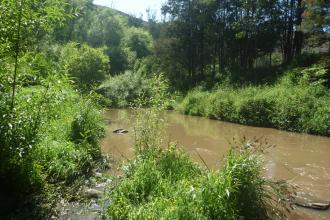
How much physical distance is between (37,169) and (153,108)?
7.90 feet

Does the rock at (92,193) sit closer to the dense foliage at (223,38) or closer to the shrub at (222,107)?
the shrub at (222,107)

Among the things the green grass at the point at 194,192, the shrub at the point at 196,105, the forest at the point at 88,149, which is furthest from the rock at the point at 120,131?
the shrub at the point at 196,105

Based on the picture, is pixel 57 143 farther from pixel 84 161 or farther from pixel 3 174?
pixel 3 174

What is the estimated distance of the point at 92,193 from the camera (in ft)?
22.5

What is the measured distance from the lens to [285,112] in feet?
61.2

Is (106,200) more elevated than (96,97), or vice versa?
(96,97)

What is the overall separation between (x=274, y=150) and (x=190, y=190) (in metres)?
9.32

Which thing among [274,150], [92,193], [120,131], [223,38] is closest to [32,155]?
[92,193]

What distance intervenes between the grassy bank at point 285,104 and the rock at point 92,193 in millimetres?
12867

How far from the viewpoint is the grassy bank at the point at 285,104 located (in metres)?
17.5

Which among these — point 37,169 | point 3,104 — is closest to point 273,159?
point 37,169

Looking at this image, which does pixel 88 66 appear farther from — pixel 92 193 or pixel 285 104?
pixel 92 193

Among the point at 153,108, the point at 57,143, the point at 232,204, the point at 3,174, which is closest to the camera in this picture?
the point at 232,204

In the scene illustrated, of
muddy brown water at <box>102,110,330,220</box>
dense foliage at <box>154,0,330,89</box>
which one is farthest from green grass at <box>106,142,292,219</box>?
dense foliage at <box>154,0,330,89</box>
